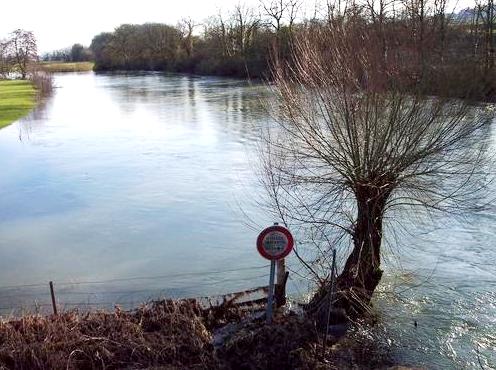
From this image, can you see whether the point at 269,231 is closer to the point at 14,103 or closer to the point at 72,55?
the point at 14,103

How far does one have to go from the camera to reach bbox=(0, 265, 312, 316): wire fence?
7.94m

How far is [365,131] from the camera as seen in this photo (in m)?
7.04

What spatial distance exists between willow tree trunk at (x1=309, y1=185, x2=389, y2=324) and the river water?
0.44 meters

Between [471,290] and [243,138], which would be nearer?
[471,290]

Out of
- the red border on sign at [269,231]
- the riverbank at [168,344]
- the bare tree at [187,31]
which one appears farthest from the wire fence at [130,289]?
the bare tree at [187,31]

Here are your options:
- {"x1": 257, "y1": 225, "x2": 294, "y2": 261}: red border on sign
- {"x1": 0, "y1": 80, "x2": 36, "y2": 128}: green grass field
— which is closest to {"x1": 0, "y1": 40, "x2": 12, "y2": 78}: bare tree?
{"x1": 0, "y1": 80, "x2": 36, "y2": 128}: green grass field

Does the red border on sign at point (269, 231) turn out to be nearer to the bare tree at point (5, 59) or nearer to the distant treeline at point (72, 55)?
the bare tree at point (5, 59)

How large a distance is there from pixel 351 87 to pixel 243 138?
13.0m

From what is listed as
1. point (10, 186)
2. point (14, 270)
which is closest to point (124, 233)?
point (14, 270)

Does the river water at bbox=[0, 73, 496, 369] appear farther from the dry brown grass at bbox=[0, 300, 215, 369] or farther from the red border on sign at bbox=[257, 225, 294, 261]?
the red border on sign at bbox=[257, 225, 294, 261]

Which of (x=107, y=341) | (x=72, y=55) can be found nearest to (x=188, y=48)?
(x=72, y=55)

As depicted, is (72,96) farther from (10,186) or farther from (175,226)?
(175,226)

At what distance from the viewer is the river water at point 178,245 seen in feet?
24.0

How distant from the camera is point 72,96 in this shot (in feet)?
143
